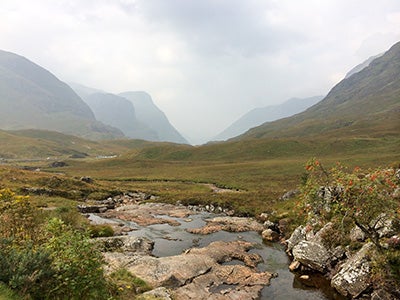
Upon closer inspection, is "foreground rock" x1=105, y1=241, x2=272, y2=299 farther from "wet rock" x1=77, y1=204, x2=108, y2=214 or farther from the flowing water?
"wet rock" x1=77, y1=204, x2=108, y2=214

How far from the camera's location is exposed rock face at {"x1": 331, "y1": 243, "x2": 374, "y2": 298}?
20797mm

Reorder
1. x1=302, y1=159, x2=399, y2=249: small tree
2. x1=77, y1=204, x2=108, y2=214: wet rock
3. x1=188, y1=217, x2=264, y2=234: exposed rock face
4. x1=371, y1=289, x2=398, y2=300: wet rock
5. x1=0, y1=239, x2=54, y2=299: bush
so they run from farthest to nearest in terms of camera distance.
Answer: x1=77, y1=204, x2=108, y2=214: wet rock → x1=188, y1=217, x2=264, y2=234: exposed rock face → x1=371, y1=289, x2=398, y2=300: wet rock → x1=302, y1=159, x2=399, y2=249: small tree → x1=0, y1=239, x2=54, y2=299: bush

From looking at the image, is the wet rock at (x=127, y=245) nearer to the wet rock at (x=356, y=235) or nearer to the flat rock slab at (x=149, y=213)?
the flat rock slab at (x=149, y=213)

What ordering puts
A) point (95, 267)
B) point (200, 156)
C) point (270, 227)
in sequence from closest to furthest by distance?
point (95, 267) < point (270, 227) < point (200, 156)

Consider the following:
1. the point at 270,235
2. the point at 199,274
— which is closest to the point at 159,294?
the point at 199,274

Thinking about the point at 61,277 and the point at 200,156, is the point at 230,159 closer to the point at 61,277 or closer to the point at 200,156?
the point at 200,156

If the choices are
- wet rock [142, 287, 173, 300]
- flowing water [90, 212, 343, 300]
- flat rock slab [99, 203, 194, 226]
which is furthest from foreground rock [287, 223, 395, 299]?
flat rock slab [99, 203, 194, 226]

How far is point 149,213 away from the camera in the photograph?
2015 inches

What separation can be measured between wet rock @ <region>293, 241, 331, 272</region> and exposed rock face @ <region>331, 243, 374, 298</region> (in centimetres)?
255

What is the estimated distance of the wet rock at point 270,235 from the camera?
119 feet

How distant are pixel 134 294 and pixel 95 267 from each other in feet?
21.0

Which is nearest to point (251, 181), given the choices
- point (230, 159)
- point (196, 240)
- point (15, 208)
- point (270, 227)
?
point (270, 227)

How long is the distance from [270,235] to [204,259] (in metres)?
12.6

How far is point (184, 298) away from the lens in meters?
19.9
